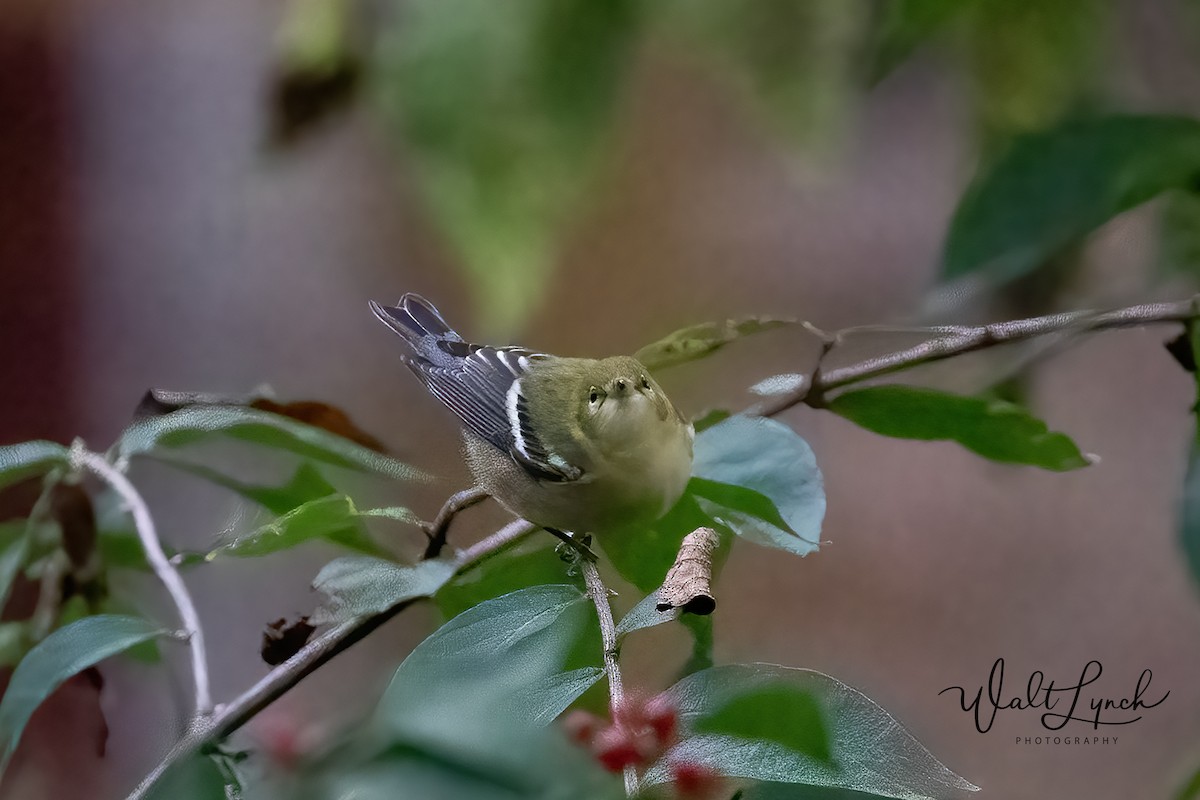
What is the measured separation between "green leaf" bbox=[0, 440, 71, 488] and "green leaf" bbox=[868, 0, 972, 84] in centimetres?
35

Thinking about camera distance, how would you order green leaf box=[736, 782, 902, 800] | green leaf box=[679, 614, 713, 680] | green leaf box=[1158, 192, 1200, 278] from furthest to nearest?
green leaf box=[1158, 192, 1200, 278] → green leaf box=[679, 614, 713, 680] → green leaf box=[736, 782, 902, 800]

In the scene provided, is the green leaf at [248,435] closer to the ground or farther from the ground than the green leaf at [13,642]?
farther from the ground

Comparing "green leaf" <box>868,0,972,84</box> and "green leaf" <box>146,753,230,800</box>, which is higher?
"green leaf" <box>868,0,972,84</box>

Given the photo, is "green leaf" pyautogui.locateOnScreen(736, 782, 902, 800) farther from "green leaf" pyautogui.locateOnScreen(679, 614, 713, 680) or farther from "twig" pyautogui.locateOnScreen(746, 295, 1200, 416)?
"twig" pyautogui.locateOnScreen(746, 295, 1200, 416)

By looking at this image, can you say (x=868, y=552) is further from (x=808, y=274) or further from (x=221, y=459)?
(x=221, y=459)

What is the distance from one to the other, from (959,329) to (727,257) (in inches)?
7.2

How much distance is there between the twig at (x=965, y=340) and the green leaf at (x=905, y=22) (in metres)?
0.11

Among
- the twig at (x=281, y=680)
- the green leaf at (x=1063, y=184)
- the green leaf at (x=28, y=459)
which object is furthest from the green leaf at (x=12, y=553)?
the green leaf at (x=1063, y=184)

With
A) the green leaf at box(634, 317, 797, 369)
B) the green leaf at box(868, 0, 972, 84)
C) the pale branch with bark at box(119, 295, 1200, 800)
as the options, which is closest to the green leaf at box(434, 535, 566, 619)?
the pale branch with bark at box(119, 295, 1200, 800)

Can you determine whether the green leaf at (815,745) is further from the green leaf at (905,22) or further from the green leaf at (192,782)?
the green leaf at (905,22)

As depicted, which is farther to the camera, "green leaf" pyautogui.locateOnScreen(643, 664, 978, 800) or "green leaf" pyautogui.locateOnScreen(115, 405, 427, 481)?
"green leaf" pyautogui.locateOnScreen(115, 405, 427, 481)

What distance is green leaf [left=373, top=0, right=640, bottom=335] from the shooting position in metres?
0.31

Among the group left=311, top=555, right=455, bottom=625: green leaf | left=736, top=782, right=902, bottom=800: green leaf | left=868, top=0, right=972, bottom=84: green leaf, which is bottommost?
left=736, top=782, right=902, bottom=800: green leaf

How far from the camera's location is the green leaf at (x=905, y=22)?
327 millimetres
